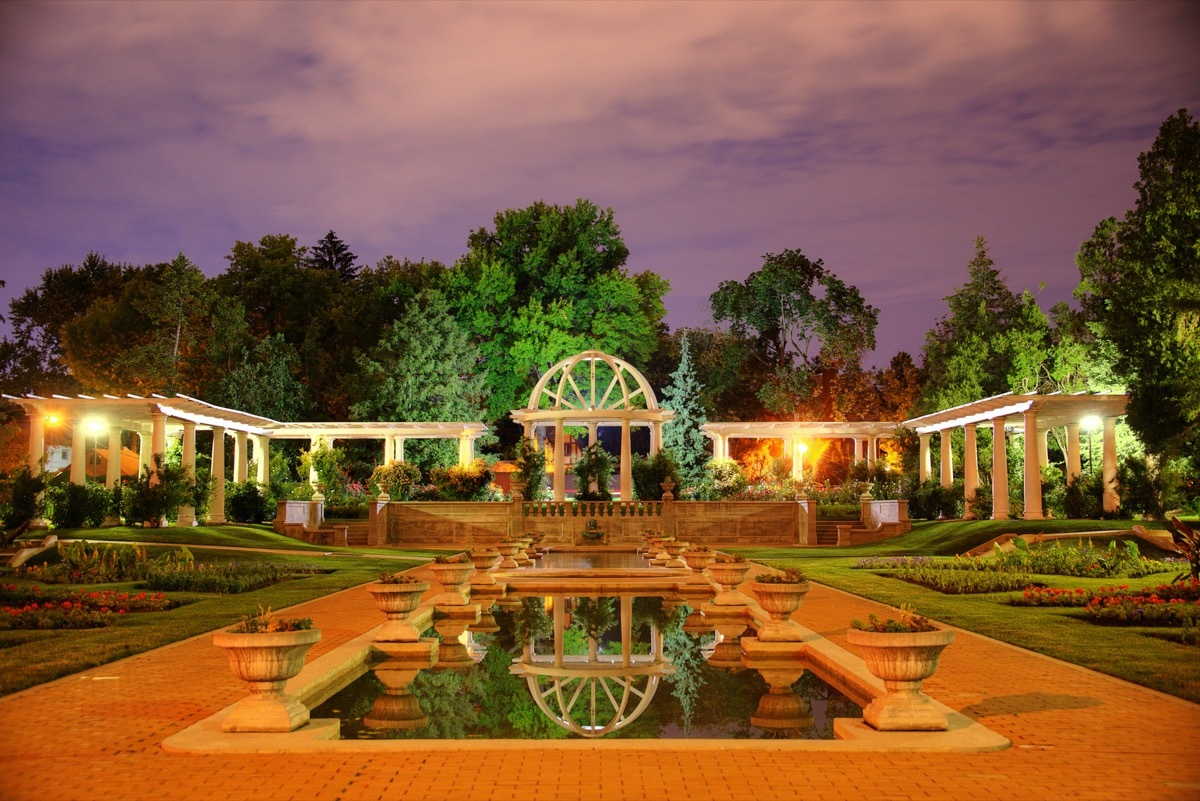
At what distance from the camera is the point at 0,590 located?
17.6 m

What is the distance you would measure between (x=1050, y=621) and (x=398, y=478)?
29.9m

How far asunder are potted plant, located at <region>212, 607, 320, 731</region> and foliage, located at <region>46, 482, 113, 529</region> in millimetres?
→ 25411

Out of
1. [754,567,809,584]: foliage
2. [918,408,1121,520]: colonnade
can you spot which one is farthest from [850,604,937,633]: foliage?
[918,408,1121,520]: colonnade

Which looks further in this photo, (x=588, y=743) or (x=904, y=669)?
(x=904, y=669)

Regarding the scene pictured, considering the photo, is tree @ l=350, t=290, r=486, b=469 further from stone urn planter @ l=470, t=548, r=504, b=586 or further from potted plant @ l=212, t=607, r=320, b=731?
potted plant @ l=212, t=607, r=320, b=731

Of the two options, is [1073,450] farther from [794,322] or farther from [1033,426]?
[794,322]

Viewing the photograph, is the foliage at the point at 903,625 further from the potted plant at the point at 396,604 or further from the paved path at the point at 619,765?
the potted plant at the point at 396,604

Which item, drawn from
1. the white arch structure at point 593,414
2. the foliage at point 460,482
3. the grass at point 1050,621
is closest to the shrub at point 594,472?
the white arch structure at point 593,414

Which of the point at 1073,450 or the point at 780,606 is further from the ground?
the point at 1073,450

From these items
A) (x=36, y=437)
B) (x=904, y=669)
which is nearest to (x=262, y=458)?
(x=36, y=437)

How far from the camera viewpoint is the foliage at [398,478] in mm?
40656

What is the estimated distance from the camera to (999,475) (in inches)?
1364

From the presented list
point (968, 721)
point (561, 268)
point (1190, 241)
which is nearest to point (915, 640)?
point (968, 721)

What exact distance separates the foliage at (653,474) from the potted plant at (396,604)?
87.5 feet
